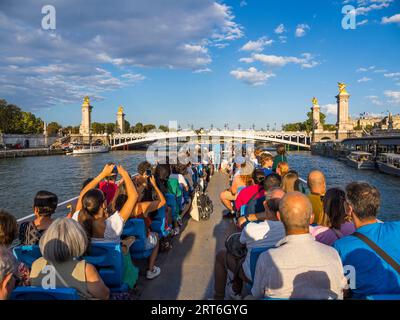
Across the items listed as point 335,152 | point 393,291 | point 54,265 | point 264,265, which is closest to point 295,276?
point 264,265

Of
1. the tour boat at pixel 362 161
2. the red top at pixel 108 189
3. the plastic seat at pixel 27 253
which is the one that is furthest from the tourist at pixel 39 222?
the tour boat at pixel 362 161

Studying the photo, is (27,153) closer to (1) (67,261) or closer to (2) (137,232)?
(2) (137,232)

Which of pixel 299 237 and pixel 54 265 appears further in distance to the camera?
pixel 54 265

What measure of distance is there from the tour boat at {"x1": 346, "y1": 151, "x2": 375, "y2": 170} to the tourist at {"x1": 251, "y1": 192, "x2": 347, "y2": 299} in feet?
93.6

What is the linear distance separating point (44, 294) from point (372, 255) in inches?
62.6

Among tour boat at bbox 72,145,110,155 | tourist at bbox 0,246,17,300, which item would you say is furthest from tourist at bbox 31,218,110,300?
tour boat at bbox 72,145,110,155

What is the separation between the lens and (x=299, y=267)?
62.4 inches

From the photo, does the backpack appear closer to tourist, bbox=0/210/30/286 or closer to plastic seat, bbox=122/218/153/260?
plastic seat, bbox=122/218/153/260

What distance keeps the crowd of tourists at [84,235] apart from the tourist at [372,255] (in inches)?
52.9
